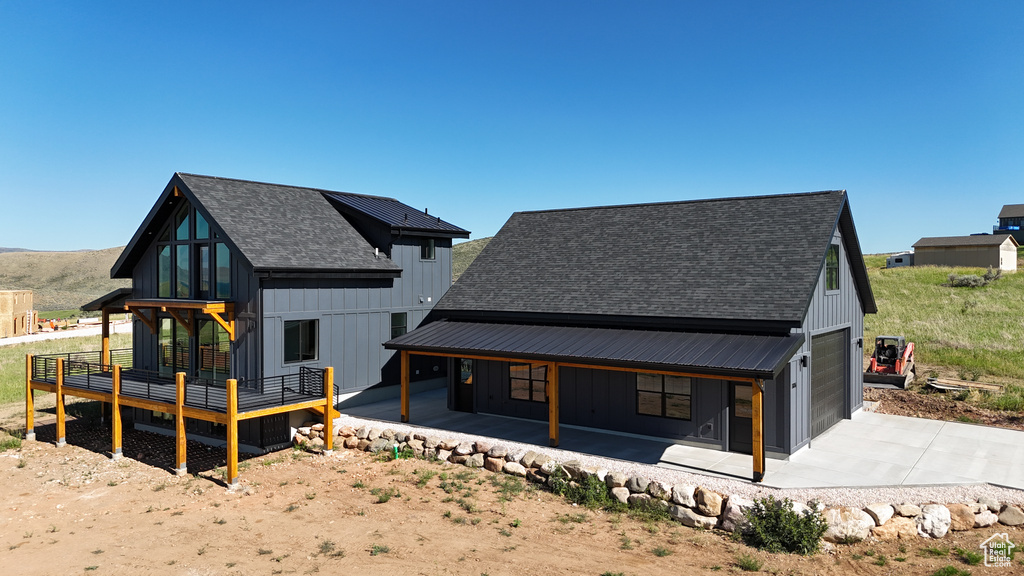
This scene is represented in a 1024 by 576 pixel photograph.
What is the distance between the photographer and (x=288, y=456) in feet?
56.2

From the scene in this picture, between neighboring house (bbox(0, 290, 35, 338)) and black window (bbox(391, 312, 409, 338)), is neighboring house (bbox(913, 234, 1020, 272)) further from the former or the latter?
neighboring house (bbox(0, 290, 35, 338))

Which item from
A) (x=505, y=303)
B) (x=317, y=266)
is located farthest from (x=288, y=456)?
(x=505, y=303)

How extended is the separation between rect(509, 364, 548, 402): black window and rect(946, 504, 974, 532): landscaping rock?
959 cm

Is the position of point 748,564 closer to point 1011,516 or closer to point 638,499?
point 638,499

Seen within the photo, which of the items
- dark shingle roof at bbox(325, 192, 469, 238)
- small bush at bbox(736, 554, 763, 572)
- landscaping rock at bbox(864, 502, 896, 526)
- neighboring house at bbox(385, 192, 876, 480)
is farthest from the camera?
dark shingle roof at bbox(325, 192, 469, 238)

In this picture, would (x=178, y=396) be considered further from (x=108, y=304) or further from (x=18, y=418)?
(x=18, y=418)

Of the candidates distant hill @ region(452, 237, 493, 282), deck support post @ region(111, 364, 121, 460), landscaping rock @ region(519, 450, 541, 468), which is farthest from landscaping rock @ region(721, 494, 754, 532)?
distant hill @ region(452, 237, 493, 282)

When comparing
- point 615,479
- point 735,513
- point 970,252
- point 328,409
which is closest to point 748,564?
point 735,513

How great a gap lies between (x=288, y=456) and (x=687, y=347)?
1035cm

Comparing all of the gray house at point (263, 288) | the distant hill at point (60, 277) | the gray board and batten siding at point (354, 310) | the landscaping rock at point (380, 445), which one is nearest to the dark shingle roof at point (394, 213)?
the gray house at point (263, 288)

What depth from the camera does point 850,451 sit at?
1541cm

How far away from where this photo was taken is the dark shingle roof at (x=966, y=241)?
2260 inches

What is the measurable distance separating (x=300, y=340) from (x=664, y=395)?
1024 cm

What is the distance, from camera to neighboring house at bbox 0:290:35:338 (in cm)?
4606
